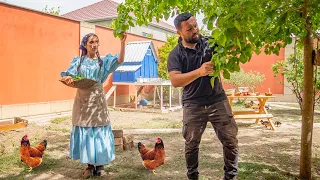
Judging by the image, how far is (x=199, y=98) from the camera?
3.08 m

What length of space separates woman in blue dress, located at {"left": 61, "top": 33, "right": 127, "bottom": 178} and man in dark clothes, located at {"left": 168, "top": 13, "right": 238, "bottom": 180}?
107 cm

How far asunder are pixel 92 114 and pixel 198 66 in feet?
5.34

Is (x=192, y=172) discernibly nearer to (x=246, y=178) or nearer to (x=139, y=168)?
(x=246, y=178)

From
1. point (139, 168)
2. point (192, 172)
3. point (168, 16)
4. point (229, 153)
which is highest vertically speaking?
point (168, 16)

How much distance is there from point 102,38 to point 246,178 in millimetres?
10034

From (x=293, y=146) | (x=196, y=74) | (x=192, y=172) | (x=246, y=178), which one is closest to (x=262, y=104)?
(x=293, y=146)

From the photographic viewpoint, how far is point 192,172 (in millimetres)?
3230

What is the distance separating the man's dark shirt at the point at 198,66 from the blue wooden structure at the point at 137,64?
9142 millimetres

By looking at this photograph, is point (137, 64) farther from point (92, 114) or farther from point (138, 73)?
point (92, 114)

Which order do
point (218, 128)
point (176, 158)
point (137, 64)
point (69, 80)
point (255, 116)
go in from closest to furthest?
point (218, 128) → point (69, 80) → point (176, 158) → point (255, 116) → point (137, 64)

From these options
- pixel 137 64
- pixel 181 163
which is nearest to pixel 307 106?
pixel 181 163

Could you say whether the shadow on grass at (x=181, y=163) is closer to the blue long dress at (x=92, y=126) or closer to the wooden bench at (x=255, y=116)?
the blue long dress at (x=92, y=126)

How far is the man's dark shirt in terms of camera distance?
3.05 meters

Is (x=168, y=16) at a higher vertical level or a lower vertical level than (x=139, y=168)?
higher
